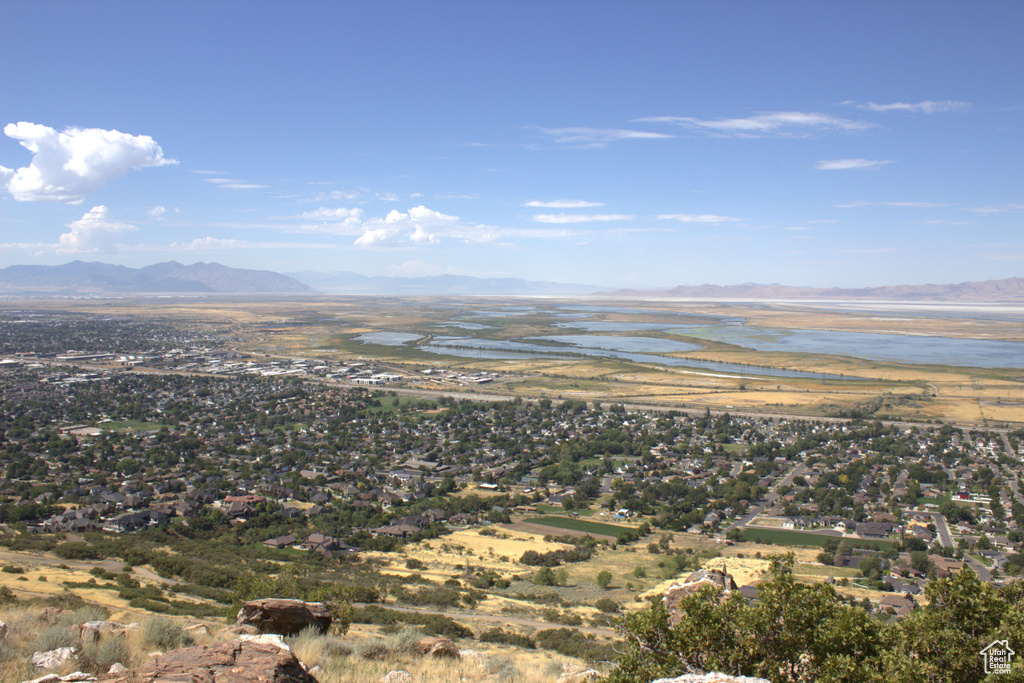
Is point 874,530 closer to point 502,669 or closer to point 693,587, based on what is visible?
point 693,587

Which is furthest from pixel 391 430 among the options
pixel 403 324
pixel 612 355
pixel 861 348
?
pixel 403 324

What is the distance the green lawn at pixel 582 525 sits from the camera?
2481 cm

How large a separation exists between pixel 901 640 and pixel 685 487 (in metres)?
23.6

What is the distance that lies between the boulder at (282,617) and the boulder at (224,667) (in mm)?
4186

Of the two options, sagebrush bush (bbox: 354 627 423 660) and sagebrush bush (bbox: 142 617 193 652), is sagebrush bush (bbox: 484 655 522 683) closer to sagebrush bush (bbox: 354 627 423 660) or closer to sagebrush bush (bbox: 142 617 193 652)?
sagebrush bush (bbox: 354 627 423 660)

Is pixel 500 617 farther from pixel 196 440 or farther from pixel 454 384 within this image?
pixel 454 384

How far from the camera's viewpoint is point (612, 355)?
8325 centimetres

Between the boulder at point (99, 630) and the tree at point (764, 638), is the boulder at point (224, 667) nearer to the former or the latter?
the boulder at point (99, 630)

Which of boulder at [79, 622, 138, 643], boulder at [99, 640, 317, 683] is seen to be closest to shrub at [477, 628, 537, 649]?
boulder at [79, 622, 138, 643]

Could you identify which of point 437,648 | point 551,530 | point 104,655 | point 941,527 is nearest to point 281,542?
point 551,530

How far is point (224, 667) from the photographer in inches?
220

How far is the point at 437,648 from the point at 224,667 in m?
5.42
